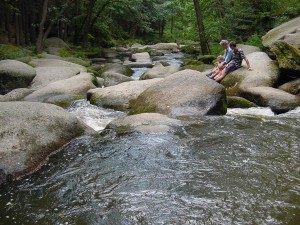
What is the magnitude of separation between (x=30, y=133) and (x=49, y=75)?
26.6 feet

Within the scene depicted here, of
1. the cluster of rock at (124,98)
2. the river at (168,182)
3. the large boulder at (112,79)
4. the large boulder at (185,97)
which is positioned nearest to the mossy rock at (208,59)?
the cluster of rock at (124,98)

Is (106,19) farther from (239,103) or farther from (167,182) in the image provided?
(167,182)

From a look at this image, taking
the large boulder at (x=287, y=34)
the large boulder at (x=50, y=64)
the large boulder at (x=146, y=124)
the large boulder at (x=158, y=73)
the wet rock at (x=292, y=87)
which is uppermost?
the large boulder at (x=287, y=34)

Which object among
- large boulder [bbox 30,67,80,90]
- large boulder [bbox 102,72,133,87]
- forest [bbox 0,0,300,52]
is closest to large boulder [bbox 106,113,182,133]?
large boulder [bbox 102,72,133,87]

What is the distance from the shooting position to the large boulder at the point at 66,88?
34.7 ft

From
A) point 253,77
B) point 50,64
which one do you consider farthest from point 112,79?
point 253,77

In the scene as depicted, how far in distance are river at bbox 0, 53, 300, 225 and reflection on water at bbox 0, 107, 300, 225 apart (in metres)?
0.01

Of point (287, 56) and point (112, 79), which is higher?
point (287, 56)

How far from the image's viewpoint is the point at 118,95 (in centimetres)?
1004

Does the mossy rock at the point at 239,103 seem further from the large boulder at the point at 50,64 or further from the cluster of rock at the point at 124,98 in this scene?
the large boulder at the point at 50,64

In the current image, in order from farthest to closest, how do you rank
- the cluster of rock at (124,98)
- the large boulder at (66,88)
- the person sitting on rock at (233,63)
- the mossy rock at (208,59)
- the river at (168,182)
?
the mossy rock at (208,59)
the person sitting on rock at (233,63)
the large boulder at (66,88)
the cluster of rock at (124,98)
the river at (168,182)

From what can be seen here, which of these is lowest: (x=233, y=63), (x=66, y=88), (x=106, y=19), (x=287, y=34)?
(x=66, y=88)

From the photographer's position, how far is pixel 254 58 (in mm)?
12414

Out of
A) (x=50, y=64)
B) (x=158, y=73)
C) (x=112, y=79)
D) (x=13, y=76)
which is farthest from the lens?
(x=50, y=64)
